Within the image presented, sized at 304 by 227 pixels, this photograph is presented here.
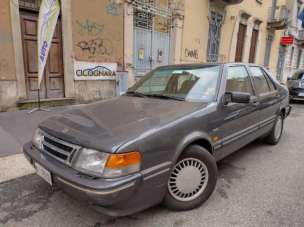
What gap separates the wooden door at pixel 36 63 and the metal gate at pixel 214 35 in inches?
296

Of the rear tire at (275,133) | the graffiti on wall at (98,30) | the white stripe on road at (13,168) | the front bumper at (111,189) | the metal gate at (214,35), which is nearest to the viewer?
the front bumper at (111,189)

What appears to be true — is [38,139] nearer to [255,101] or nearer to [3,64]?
A: [255,101]

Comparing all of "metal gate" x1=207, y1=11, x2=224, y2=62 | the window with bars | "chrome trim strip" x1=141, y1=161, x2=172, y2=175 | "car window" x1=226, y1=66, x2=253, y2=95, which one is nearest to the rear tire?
"car window" x1=226, y1=66, x2=253, y2=95

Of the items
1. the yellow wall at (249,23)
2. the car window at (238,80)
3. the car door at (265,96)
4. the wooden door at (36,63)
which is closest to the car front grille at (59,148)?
the car window at (238,80)

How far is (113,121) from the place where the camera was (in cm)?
215

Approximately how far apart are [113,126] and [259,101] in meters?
2.42

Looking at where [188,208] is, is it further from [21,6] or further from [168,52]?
[168,52]

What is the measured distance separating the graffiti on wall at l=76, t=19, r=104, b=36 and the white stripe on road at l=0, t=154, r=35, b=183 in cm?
420

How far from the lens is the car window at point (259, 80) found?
3507 mm

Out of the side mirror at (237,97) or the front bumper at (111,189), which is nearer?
the front bumper at (111,189)

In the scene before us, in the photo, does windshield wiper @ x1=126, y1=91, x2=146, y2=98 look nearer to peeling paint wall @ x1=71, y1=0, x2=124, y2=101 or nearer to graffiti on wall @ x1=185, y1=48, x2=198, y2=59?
peeling paint wall @ x1=71, y1=0, x2=124, y2=101

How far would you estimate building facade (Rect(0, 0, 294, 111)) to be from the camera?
544 cm

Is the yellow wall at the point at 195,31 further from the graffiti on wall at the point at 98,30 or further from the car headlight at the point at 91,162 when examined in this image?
the car headlight at the point at 91,162

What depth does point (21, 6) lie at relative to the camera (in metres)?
5.46
